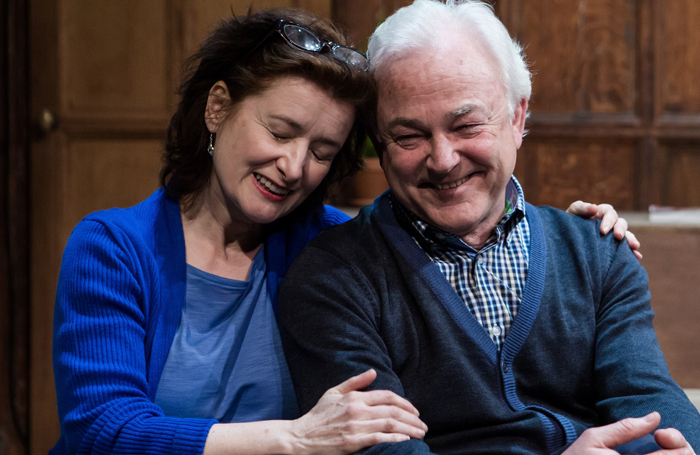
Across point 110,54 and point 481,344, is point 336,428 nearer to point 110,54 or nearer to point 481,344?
point 481,344

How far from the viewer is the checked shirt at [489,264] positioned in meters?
1.42

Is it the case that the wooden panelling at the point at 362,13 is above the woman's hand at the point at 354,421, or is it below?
above

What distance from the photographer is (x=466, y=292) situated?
56.5 inches

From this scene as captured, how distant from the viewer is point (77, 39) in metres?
3.14

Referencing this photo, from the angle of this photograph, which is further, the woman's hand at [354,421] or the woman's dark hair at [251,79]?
the woman's dark hair at [251,79]

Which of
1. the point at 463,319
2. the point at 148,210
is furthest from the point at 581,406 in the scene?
the point at 148,210

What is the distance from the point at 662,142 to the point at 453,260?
7.53 feet

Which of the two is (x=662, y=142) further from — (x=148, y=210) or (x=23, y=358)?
(x=23, y=358)

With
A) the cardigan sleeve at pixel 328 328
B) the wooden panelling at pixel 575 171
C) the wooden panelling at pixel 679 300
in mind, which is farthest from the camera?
the wooden panelling at pixel 575 171

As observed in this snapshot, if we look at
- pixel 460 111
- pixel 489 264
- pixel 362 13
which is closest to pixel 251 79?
pixel 460 111

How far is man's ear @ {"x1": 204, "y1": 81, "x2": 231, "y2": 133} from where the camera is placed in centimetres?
149

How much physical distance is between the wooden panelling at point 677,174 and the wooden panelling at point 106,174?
95.8 inches

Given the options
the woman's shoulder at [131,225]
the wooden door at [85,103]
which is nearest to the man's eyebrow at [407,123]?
the woman's shoulder at [131,225]

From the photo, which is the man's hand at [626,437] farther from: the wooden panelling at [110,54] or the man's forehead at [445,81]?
the wooden panelling at [110,54]
